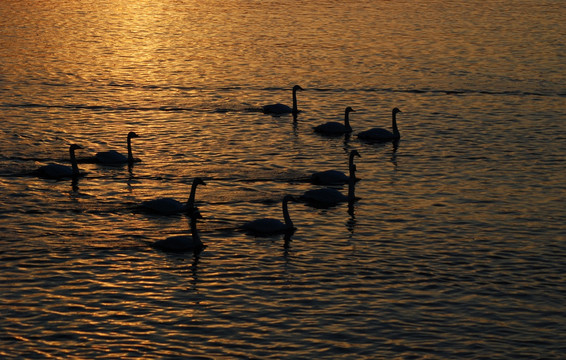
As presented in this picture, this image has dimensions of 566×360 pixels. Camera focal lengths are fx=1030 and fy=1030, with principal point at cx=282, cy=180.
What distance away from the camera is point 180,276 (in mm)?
28047

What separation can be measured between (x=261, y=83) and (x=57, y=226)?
2828cm

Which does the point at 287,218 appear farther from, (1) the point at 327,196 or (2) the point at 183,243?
(2) the point at 183,243

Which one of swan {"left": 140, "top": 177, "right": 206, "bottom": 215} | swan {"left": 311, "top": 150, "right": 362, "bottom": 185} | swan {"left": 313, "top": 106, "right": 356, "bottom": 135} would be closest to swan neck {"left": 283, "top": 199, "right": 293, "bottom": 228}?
swan {"left": 140, "top": 177, "right": 206, "bottom": 215}

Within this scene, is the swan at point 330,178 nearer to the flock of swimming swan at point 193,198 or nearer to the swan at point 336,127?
the flock of swimming swan at point 193,198

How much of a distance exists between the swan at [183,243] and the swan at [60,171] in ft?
29.6

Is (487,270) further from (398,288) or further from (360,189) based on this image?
(360,189)

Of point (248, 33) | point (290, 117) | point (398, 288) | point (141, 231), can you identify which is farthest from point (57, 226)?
point (248, 33)

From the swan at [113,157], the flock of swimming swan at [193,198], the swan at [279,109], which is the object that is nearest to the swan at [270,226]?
the flock of swimming swan at [193,198]

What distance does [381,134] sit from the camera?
148 feet

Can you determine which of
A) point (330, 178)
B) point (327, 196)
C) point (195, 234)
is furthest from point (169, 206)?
point (330, 178)

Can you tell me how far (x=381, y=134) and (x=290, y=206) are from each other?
11570 mm

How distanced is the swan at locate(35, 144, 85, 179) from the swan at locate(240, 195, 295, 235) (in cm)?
906

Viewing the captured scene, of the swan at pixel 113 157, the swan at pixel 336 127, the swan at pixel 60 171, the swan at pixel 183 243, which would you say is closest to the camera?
the swan at pixel 183 243

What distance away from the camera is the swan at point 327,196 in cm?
3497
